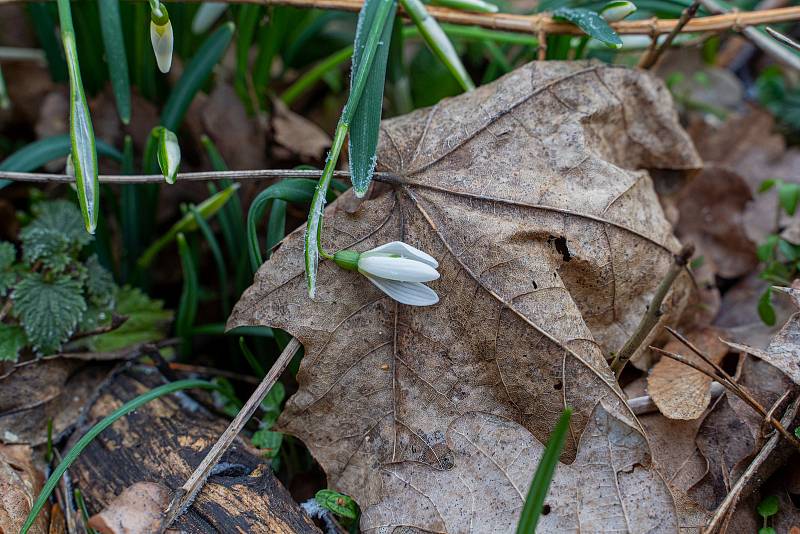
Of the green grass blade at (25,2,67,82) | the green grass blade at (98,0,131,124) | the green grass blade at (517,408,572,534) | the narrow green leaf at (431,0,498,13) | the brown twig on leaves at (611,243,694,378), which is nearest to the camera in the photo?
the green grass blade at (517,408,572,534)

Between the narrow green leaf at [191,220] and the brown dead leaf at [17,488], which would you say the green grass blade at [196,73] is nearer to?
the narrow green leaf at [191,220]

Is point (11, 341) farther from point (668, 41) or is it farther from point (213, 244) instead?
point (668, 41)

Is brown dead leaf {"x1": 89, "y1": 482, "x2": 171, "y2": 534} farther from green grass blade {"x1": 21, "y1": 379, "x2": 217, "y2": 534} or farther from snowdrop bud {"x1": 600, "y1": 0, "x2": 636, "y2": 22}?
snowdrop bud {"x1": 600, "y1": 0, "x2": 636, "y2": 22}

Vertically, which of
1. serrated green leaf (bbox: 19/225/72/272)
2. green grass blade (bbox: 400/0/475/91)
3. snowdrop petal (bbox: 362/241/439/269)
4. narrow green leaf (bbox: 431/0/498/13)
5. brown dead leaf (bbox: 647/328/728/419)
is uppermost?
narrow green leaf (bbox: 431/0/498/13)

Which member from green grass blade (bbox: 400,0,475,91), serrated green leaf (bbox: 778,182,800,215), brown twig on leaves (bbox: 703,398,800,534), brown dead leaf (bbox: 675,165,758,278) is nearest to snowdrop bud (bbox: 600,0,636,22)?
green grass blade (bbox: 400,0,475,91)

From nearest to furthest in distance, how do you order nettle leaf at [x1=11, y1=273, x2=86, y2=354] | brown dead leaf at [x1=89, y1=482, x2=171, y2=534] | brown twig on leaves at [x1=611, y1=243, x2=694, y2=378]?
brown twig on leaves at [x1=611, y1=243, x2=694, y2=378] < brown dead leaf at [x1=89, y1=482, x2=171, y2=534] < nettle leaf at [x1=11, y1=273, x2=86, y2=354]

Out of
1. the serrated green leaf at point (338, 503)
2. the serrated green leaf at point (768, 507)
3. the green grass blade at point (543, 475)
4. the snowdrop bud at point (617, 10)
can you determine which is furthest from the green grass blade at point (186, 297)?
the serrated green leaf at point (768, 507)

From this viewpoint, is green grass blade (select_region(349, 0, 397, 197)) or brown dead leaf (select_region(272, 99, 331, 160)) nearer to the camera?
green grass blade (select_region(349, 0, 397, 197))
